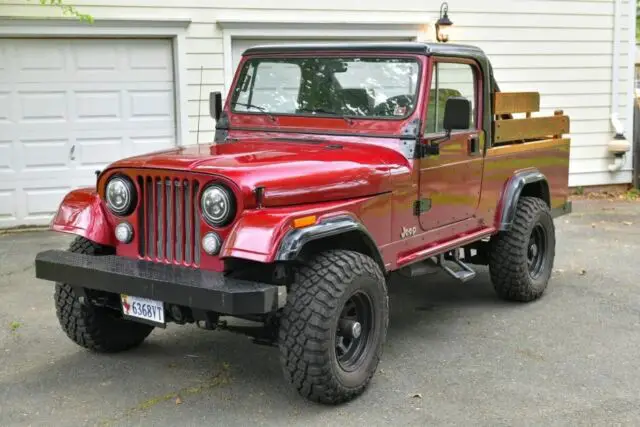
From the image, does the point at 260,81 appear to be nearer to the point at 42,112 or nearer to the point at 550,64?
the point at 42,112

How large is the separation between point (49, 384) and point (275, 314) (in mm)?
1486

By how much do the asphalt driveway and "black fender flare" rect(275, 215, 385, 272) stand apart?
33.2 inches

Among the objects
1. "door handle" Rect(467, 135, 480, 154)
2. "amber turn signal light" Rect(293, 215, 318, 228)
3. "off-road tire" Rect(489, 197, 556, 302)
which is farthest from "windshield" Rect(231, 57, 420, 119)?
"off-road tire" Rect(489, 197, 556, 302)

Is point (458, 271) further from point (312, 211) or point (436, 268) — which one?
point (312, 211)

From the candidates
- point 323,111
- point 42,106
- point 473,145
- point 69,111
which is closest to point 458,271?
point 473,145

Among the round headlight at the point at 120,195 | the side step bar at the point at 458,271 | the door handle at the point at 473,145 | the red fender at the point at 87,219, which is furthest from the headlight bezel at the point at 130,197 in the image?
the door handle at the point at 473,145

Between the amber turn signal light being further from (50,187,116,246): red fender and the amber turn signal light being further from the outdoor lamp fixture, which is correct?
the outdoor lamp fixture

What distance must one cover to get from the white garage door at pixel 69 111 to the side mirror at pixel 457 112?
17.6 ft

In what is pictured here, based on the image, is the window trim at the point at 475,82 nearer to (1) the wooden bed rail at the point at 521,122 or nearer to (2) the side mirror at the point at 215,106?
(1) the wooden bed rail at the point at 521,122

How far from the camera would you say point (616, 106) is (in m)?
11.8

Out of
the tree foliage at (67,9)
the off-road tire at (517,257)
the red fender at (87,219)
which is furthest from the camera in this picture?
the tree foliage at (67,9)

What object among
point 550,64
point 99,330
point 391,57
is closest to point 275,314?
point 99,330

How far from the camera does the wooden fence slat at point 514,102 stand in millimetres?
5742

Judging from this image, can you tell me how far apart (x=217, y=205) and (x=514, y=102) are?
3.07 metres
